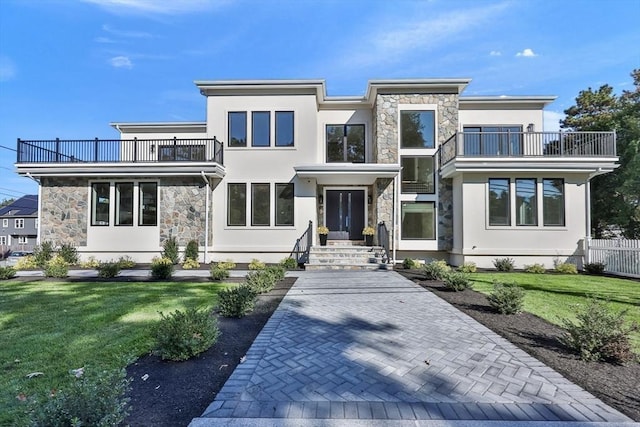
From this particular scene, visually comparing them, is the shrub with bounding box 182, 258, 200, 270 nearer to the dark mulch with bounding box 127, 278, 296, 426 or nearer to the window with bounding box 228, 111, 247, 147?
the window with bounding box 228, 111, 247, 147

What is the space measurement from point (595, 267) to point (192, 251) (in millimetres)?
14995

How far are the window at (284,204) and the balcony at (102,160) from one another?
2.62m

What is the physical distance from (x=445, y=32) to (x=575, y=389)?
12.0 m

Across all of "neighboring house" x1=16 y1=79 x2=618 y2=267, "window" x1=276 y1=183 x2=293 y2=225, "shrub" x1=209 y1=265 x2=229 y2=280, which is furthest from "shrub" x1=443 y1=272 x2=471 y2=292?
"window" x1=276 y1=183 x2=293 y2=225

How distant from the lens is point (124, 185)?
13.7m

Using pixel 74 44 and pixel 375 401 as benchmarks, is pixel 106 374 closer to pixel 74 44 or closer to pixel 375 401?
pixel 375 401

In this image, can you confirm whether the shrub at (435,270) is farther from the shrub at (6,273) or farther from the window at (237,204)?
the shrub at (6,273)

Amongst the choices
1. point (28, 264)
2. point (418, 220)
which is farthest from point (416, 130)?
point (28, 264)

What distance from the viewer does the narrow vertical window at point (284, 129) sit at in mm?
13922

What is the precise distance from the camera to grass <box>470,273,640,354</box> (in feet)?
18.6

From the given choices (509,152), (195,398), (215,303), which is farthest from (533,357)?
(509,152)

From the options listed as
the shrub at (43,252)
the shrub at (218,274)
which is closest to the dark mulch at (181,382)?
the shrub at (218,274)

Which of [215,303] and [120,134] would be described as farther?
[120,134]

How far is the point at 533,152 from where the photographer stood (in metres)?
13.3
